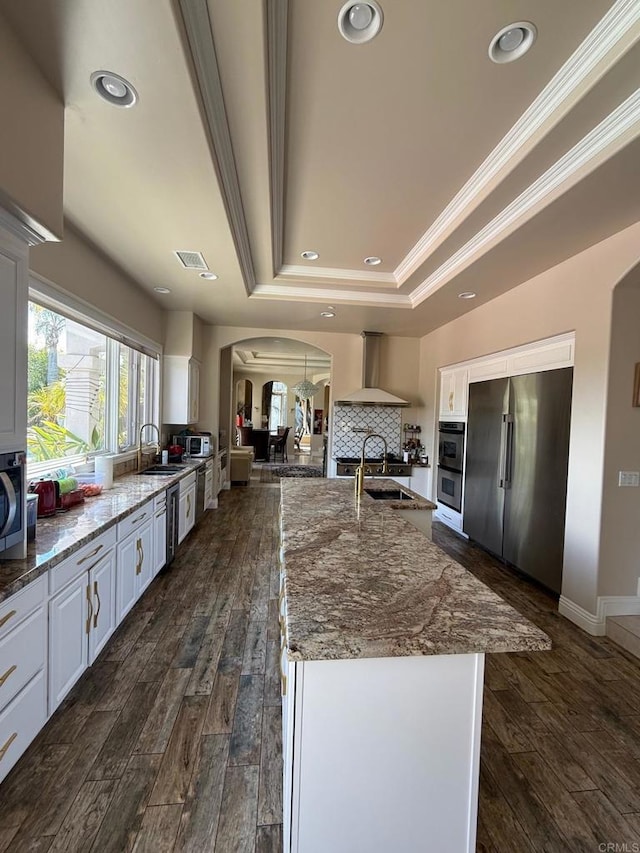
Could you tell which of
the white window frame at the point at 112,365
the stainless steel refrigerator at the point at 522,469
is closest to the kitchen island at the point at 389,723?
the stainless steel refrigerator at the point at 522,469

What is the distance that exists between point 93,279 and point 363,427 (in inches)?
161

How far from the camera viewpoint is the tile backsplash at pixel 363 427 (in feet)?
20.2

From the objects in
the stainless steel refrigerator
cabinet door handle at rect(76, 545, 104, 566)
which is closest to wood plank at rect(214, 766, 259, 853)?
cabinet door handle at rect(76, 545, 104, 566)

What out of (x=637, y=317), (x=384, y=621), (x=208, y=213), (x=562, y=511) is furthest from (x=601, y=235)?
(x=384, y=621)

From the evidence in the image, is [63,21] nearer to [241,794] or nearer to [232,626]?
[241,794]

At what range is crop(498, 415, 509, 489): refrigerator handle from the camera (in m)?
3.93

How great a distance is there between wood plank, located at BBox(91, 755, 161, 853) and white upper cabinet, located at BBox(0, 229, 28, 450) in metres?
1.47

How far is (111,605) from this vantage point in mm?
2445

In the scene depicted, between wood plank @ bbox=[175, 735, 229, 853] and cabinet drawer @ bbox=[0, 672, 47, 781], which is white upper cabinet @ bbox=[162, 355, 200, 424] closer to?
cabinet drawer @ bbox=[0, 672, 47, 781]

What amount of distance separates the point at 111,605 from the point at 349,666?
6.45 ft

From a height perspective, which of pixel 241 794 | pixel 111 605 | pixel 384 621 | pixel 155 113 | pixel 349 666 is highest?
pixel 155 113

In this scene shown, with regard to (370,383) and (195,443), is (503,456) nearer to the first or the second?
(370,383)

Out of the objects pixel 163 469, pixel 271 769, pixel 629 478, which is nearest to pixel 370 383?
pixel 163 469

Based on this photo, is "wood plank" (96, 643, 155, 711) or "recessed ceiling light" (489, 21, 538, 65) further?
"wood plank" (96, 643, 155, 711)
